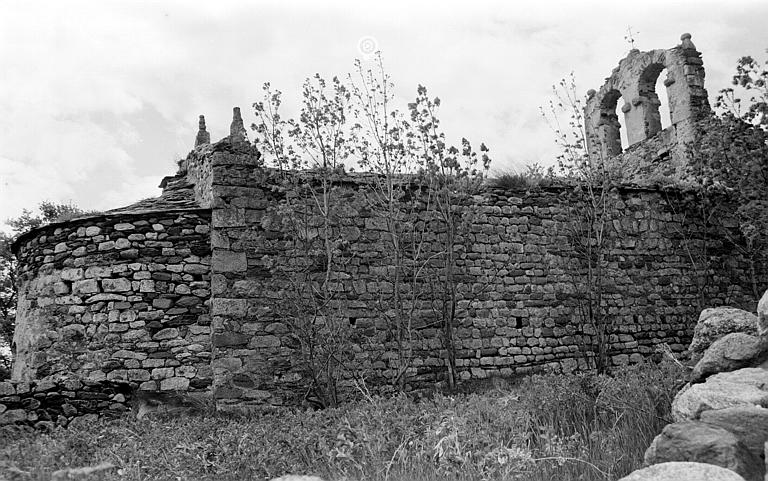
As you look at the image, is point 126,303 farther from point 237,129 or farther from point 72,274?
point 237,129

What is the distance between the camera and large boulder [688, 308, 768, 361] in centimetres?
A: 515

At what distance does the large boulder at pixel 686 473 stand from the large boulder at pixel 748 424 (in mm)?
672

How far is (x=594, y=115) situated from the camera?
598 inches

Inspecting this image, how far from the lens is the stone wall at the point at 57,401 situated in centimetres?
786

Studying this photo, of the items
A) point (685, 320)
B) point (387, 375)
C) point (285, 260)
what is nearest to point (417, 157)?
point (285, 260)

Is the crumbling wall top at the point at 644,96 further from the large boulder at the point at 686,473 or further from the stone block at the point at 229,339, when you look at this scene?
the large boulder at the point at 686,473

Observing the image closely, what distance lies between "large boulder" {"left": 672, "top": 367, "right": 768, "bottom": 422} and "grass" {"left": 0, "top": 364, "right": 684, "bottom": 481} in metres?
0.54

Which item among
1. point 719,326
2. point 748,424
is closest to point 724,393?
point 748,424

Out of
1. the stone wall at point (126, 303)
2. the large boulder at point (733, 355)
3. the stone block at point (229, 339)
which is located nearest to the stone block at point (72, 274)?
the stone wall at point (126, 303)

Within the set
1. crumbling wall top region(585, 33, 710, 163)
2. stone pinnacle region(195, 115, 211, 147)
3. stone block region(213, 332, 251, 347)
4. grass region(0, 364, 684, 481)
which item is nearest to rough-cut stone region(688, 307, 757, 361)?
grass region(0, 364, 684, 481)

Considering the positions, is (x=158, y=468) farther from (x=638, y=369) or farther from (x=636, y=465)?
(x=638, y=369)

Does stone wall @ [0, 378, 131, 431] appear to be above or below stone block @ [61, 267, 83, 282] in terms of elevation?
below

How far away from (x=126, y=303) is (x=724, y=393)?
715cm

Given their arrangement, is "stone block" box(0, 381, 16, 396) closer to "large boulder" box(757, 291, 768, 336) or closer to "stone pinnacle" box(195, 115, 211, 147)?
"stone pinnacle" box(195, 115, 211, 147)
